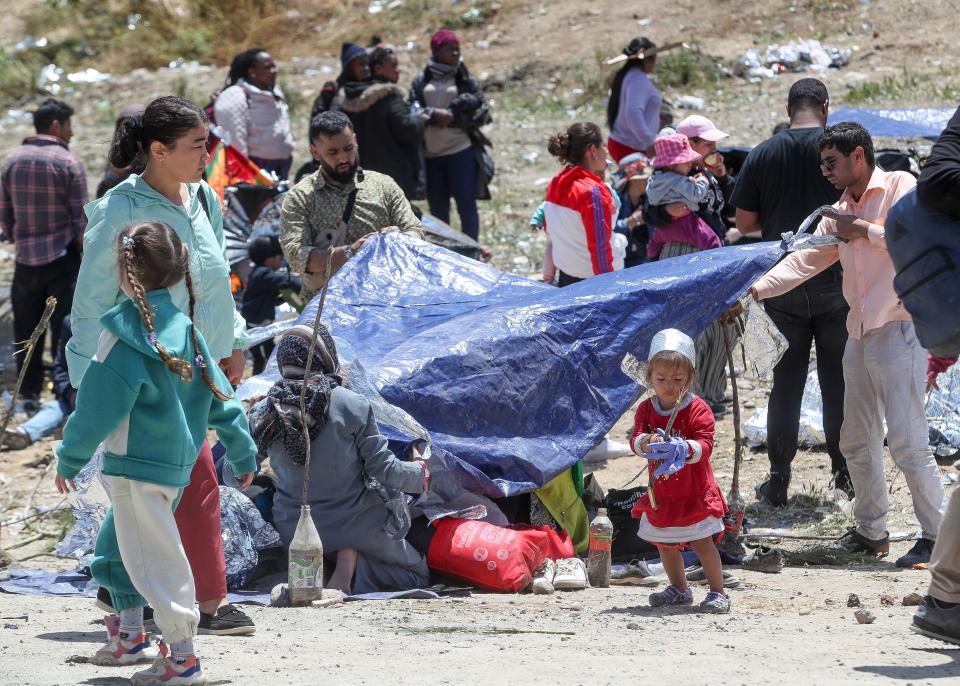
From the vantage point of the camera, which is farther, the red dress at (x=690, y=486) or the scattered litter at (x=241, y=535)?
the scattered litter at (x=241, y=535)

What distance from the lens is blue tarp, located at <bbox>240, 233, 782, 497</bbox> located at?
5660mm

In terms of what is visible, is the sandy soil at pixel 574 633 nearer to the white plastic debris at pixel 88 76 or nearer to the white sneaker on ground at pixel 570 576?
the white sneaker on ground at pixel 570 576

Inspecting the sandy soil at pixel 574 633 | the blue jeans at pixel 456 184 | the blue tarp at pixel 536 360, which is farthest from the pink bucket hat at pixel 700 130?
the blue jeans at pixel 456 184

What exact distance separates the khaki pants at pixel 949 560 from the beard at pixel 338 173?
356 centimetres

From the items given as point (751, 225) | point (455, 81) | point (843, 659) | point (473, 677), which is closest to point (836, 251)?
point (751, 225)

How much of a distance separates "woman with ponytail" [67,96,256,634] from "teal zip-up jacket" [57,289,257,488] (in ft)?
→ 0.91

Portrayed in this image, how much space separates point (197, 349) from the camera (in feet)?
12.6

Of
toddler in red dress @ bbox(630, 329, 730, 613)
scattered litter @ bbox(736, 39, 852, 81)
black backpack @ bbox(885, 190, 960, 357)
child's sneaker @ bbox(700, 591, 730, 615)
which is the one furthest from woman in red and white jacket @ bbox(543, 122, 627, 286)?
scattered litter @ bbox(736, 39, 852, 81)

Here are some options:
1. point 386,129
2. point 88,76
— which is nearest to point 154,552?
point 386,129

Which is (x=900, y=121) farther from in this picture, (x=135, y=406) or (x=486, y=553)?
(x=135, y=406)

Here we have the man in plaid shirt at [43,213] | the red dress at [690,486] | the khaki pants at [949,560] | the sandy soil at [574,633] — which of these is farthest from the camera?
the man in plaid shirt at [43,213]

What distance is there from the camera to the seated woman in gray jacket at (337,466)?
5109 mm

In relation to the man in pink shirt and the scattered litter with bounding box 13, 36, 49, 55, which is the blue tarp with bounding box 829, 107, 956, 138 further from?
the scattered litter with bounding box 13, 36, 49, 55

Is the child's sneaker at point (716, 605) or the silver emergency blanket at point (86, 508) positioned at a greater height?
the silver emergency blanket at point (86, 508)
